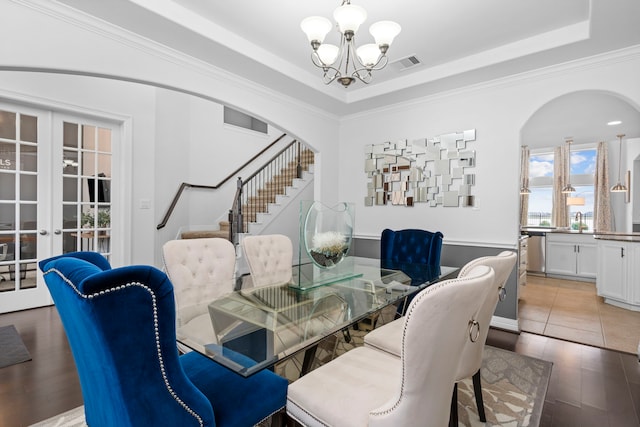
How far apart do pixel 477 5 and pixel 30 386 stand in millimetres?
4202

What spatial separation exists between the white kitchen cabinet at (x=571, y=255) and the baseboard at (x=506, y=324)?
11.7 ft

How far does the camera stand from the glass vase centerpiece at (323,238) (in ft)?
7.72

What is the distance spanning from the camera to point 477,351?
5.30 ft

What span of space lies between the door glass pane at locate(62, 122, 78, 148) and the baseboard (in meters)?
5.34

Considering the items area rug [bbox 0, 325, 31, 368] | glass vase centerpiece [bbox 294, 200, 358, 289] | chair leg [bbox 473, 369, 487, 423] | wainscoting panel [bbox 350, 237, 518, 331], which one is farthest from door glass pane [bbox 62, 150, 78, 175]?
chair leg [bbox 473, 369, 487, 423]

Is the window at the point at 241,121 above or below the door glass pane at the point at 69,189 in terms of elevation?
above

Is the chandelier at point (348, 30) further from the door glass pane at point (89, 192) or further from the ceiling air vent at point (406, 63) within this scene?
the door glass pane at point (89, 192)

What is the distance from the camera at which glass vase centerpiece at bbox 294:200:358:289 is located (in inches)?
92.6

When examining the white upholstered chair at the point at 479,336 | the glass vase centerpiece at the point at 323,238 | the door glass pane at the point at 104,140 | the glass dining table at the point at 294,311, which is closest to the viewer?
the glass dining table at the point at 294,311

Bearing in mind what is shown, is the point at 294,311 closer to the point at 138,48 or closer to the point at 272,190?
the point at 138,48

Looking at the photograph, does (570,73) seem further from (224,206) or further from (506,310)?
(224,206)

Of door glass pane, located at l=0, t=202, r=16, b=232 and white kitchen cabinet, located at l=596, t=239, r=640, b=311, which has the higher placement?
door glass pane, located at l=0, t=202, r=16, b=232

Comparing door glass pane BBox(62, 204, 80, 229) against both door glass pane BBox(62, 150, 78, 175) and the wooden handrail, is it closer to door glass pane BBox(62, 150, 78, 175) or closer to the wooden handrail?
door glass pane BBox(62, 150, 78, 175)

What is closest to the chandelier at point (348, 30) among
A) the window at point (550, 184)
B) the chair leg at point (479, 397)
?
the chair leg at point (479, 397)
